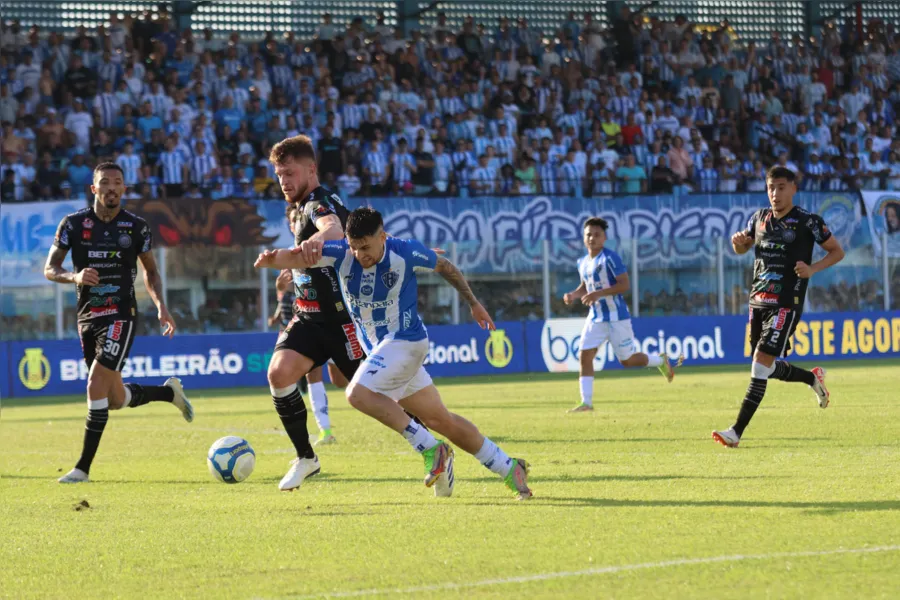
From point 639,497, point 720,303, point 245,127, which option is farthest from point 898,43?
point 639,497

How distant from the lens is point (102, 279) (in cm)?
1107

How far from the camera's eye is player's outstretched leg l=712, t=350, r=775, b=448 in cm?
1167

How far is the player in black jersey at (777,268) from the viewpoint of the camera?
11.7m

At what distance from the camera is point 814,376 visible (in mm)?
13625

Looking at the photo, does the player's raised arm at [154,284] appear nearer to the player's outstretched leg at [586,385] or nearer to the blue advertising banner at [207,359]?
the player's outstretched leg at [586,385]

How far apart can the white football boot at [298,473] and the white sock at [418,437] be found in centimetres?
131

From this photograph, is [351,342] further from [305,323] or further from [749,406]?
[749,406]

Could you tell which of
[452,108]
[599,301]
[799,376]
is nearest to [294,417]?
[799,376]

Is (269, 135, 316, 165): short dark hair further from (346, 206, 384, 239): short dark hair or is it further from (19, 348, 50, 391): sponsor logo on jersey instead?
(19, 348, 50, 391): sponsor logo on jersey

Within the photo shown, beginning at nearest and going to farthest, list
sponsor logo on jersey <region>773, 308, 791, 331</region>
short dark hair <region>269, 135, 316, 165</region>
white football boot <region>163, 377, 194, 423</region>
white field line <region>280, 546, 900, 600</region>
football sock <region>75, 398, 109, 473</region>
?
white field line <region>280, 546, 900, 600</region> < short dark hair <region>269, 135, 316, 165</region> < football sock <region>75, 398, 109, 473</region> < sponsor logo on jersey <region>773, 308, 791, 331</region> < white football boot <region>163, 377, 194, 423</region>

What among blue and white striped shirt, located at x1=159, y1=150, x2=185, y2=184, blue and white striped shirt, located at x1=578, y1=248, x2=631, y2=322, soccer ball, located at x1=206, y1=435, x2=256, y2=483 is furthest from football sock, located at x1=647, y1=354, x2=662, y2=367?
blue and white striped shirt, located at x1=159, y1=150, x2=185, y2=184

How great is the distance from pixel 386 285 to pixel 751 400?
15.0 ft

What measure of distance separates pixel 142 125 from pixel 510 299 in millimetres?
8106

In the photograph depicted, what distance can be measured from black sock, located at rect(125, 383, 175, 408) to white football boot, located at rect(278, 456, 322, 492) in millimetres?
2543
